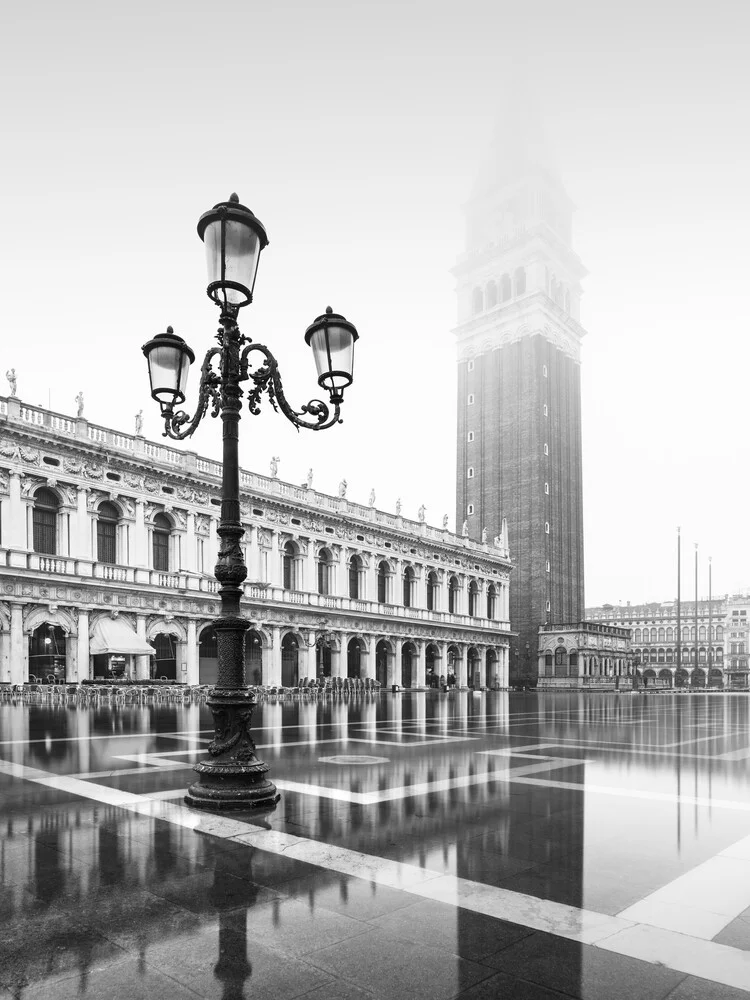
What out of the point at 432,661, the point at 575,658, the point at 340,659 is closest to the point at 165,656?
the point at 340,659

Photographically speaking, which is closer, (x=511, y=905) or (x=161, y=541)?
(x=511, y=905)

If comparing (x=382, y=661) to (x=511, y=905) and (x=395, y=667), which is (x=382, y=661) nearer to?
(x=395, y=667)

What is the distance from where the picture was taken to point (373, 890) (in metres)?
5.17

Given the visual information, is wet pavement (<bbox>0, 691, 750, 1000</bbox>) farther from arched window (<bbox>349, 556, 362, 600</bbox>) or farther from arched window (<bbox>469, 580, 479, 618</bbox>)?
arched window (<bbox>469, 580, 479, 618</bbox>)

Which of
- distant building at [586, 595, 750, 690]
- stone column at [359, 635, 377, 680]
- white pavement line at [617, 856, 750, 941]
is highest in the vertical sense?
white pavement line at [617, 856, 750, 941]

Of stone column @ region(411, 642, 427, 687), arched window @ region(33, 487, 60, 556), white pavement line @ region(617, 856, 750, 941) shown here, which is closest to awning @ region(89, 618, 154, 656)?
arched window @ region(33, 487, 60, 556)

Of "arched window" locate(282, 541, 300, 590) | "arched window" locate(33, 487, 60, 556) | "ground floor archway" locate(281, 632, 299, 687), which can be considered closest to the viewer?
"arched window" locate(33, 487, 60, 556)

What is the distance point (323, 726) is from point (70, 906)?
1386cm

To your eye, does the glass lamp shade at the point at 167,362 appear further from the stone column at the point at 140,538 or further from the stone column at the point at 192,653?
the stone column at the point at 192,653

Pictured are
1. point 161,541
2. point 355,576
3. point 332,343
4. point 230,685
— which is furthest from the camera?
point 355,576

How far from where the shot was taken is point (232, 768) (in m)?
7.84

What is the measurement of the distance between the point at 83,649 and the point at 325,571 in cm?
1847

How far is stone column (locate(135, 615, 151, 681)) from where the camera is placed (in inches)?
1436

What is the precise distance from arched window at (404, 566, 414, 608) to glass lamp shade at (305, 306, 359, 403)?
48.8 metres
